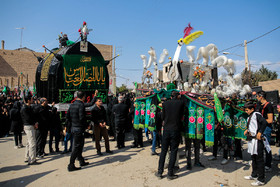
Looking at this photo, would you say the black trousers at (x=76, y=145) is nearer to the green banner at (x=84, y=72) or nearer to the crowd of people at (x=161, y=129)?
the crowd of people at (x=161, y=129)

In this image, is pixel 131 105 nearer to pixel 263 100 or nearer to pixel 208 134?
pixel 208 134

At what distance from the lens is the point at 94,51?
30.6 feet

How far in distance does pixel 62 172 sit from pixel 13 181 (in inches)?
40.3

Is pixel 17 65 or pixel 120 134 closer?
pixel 120 134

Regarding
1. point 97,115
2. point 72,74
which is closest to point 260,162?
point 97,115

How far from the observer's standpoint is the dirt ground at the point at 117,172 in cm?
399

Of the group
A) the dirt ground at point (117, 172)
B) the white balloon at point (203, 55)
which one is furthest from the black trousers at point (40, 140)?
the white balloon at point (203, 55)

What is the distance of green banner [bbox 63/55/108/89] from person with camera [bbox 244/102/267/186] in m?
7.07

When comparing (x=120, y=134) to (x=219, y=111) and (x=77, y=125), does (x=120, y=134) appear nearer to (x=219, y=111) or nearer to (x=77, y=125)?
(x=77, y=125)

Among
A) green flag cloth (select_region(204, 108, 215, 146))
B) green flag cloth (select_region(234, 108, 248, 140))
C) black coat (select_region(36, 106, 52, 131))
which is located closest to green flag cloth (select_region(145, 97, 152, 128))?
green flag cloth (select_region(204, 108, 215, 146))

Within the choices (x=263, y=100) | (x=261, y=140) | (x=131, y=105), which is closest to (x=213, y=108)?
(x=261, y=140)

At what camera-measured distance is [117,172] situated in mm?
4562

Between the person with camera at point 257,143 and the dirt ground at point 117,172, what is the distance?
0.83 ft

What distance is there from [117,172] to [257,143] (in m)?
3.24
